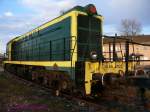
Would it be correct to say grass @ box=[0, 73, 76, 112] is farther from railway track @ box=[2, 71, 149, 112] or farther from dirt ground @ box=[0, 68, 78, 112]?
railway track @ box=[2, 71, 149, 112]

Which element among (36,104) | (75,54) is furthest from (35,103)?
(75,54)

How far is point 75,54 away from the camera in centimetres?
1001

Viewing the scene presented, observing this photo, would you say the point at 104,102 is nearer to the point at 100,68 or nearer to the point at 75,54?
the point at 100,68

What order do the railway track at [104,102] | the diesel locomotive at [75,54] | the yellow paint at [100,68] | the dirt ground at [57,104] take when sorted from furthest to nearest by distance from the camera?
the diesel locomotive at [75,54] → the yellow paint at [100,68] → the railway track at [104,102] → the dirt ground at [57,104]

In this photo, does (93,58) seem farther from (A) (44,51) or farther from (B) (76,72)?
(A) (44,51)

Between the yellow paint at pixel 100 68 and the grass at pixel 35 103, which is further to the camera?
the yellow paint at pixel 100 68

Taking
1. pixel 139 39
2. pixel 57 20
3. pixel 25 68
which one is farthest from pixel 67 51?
pixel 139 39

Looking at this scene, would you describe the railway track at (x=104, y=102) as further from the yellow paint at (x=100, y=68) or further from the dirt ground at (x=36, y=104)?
the yellow paint at (x=100, y=68)

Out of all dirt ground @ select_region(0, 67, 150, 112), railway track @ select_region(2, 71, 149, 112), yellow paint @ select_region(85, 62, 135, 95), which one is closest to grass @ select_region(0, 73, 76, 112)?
dirt ground @ select_region(0, 67, 150, 112)

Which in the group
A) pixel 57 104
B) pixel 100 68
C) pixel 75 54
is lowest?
pixel 57 104

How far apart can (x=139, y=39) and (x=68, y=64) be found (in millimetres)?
55955

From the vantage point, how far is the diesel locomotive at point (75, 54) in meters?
9.22

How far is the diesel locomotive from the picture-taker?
922 cm

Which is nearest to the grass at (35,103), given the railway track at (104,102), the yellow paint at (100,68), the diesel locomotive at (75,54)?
the railway track at (104,102)
